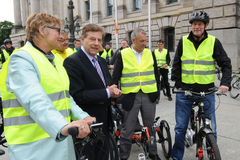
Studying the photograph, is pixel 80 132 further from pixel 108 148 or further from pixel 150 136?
pixel 150 136

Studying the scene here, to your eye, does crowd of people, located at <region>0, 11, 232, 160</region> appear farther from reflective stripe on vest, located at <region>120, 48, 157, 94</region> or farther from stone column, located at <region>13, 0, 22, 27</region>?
stone column, located at <region>13, 0, 22, 27</region>

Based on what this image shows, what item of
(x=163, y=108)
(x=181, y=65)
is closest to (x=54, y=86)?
(x=181, y=65)

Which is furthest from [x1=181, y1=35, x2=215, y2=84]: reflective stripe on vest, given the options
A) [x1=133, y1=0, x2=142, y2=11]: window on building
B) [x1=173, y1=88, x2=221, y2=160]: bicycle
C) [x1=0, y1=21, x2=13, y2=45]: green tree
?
[x1=0, y1=21, x2=13, y2=45]: green tree

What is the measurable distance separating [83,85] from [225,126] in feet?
12.5

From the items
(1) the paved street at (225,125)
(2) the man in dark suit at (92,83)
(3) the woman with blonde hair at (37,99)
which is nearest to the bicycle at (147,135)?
(1) the paved street at (225,125)

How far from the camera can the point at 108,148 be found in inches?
99.5

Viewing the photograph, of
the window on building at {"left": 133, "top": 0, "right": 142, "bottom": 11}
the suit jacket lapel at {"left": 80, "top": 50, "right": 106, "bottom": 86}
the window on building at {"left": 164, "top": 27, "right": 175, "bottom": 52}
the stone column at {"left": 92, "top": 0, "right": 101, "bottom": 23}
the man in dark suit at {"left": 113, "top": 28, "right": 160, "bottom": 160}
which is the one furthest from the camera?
the stone column at {"left": 92, "top": 0, "right": 101, "bottom": 23}

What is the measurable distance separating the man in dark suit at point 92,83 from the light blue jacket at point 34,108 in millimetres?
772

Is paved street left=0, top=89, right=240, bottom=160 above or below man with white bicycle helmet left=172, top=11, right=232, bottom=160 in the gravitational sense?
below

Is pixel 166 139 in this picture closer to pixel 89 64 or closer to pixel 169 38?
pixel 89 64

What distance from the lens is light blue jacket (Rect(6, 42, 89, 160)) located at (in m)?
1.24

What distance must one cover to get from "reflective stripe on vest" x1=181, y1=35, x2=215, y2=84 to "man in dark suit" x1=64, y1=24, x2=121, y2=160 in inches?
49.7

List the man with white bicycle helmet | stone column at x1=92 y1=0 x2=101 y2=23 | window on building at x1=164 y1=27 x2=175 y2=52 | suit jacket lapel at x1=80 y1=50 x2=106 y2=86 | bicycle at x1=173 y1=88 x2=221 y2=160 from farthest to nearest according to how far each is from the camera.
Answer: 1. stone column at x1=92 y1=0 x2=101 y2=23
2. window on building at x1=164 y1=27 x2=175 y2=52
3. the man with white bicycle helmet
4. bicycle at x1=173 y1=88 x2=221 y2=160
5. suit jacket lapel at x1=80 y1=50 x2=106 y2=86

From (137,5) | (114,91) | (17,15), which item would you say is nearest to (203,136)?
(114,91)
